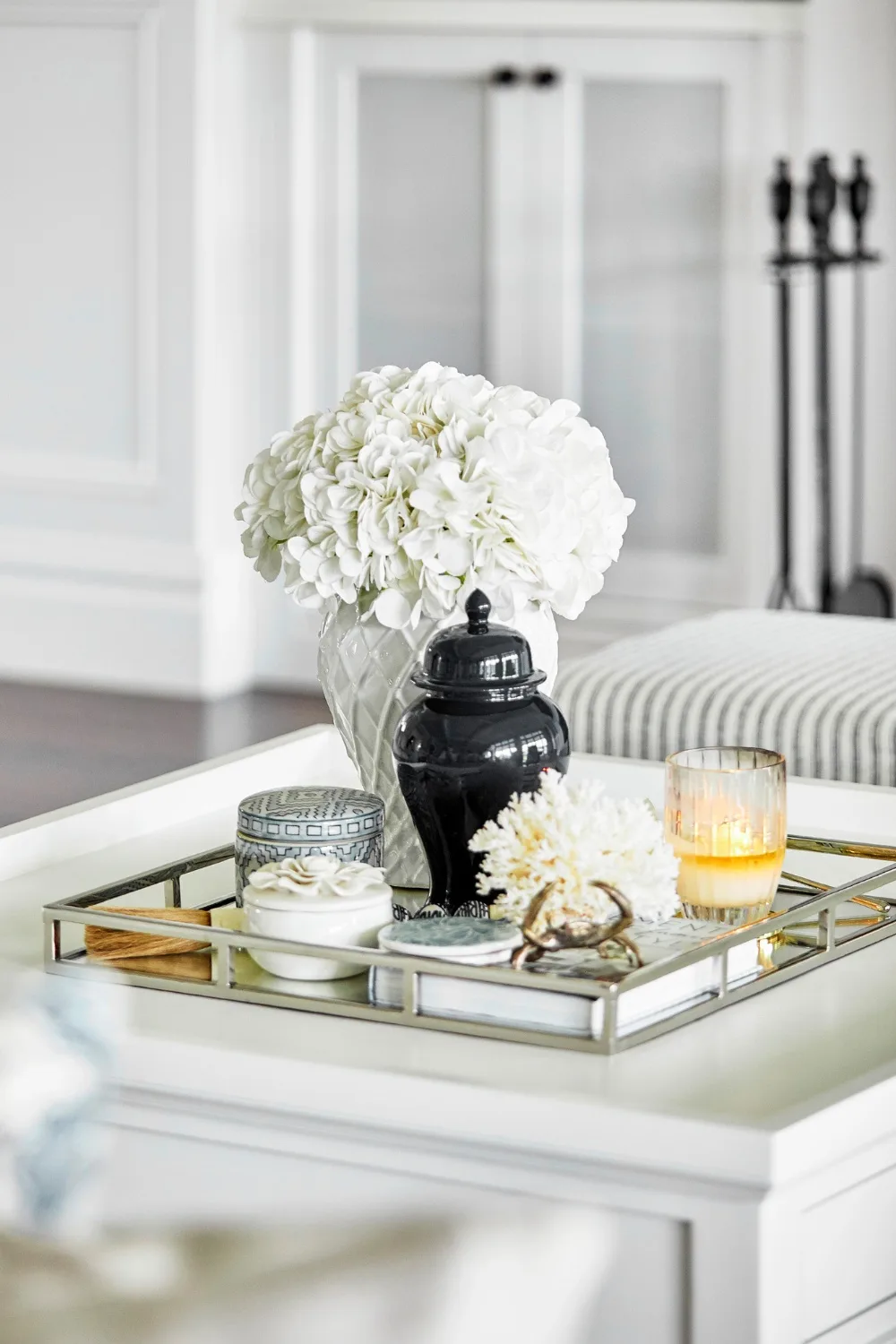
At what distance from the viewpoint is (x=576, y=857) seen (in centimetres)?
110

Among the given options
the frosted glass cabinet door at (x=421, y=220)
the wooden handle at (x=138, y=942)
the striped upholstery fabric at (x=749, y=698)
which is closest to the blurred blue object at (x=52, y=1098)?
the wooden handle at (x=138, y=942)

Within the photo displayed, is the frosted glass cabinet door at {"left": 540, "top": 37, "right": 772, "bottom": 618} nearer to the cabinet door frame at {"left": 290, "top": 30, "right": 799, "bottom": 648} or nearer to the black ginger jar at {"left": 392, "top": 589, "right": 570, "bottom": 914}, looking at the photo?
the cabinet door frame at {"left": 290, "top": 30, "right": 799, "bottom": 648}

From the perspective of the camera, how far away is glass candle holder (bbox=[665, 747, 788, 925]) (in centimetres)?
123

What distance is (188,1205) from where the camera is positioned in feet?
3.50

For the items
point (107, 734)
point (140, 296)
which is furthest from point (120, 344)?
point (107, 734)

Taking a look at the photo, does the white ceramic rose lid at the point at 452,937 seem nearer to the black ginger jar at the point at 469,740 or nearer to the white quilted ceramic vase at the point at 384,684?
the black ginger jar at the point at 469,740

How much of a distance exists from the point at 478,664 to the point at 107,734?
2.95 metres

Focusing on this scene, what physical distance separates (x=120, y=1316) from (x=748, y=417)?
11.6 ft

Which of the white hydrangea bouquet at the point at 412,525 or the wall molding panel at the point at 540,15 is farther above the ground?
the wall molding panel at the point at 540,15

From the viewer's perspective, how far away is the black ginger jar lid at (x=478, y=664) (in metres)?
1.24

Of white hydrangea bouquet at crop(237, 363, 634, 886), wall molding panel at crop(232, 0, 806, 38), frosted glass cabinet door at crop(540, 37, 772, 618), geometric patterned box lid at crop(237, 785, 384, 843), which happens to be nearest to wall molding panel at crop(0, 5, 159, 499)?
wall molding panel at crop(232, 0, 806, 38)

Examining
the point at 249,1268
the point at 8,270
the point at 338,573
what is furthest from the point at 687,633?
the point at 8,270

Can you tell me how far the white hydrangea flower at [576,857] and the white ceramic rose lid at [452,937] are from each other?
0.06 ft

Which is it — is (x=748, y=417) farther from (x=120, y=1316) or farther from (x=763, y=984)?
(x=120, y=1316)
